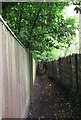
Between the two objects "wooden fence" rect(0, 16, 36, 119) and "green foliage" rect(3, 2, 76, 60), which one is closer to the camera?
"wooden fence" rect(0, 16, 36, 119)

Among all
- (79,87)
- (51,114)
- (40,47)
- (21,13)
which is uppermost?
(21,13)

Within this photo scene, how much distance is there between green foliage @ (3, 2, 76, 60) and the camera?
12.6 metres

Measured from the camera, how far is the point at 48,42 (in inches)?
544

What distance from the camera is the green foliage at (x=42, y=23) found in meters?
12.6

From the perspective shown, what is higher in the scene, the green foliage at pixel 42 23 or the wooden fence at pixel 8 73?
the green foliage at pixel 42 23

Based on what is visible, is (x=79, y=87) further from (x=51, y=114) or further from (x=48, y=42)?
(x=48, y=42)

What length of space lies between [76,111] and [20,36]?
400 cm

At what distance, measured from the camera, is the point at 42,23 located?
44.0ft

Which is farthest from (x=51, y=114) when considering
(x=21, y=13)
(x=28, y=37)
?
(x=21, y=13)

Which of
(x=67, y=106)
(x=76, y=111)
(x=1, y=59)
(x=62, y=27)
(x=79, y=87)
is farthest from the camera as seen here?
(x=62, y=27)

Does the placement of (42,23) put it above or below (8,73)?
above

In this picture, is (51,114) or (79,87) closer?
(51,114)

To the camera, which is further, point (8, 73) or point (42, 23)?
point (42, 23)

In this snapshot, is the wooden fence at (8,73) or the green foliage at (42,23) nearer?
the wooden fence at (8,73)
